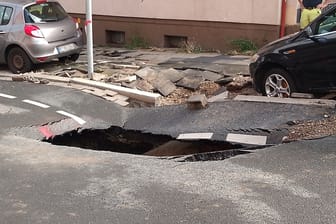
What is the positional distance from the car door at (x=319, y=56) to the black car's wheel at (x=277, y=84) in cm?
24

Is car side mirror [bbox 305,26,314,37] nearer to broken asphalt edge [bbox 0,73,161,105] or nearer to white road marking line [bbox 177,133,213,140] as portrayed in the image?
white road marking line [bbox 177,133,213,140]

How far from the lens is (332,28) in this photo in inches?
337

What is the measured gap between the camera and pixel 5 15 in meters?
13.1

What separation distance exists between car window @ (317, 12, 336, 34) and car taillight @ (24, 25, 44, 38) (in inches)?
262

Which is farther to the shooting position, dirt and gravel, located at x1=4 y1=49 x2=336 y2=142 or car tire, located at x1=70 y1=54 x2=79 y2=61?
car tire, located at x1=70 y1=54 x2=79 y2=61

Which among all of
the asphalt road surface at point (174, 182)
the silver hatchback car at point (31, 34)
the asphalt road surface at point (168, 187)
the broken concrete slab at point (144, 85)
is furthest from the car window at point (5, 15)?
the asphalt road surface at point (168, 187)

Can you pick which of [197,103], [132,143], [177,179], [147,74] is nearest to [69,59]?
[147,74]

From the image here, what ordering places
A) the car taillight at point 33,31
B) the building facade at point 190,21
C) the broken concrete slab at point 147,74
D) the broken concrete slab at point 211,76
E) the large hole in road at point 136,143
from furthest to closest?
the building facade at point 190,21 → the car taillight at point 33,31 → the broken concrete slab at point 147,74 → the broken concrete slab at point 211,76 → the large hole in road at point 136,143

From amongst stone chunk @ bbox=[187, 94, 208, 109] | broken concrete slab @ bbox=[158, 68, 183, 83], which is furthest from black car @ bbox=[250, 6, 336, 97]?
broken concrete slab @ bbox=[158, 68, 183, 83]

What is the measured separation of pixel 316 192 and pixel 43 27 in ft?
30.0

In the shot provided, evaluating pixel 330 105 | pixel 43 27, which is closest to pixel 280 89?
pixel 330 105

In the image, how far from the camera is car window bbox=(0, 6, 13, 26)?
42.8 ft

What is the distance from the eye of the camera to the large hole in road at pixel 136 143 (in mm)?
7498

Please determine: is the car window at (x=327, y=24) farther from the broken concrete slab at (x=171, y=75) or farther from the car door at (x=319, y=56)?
the broken concrete slab at (x=171, y=75)
